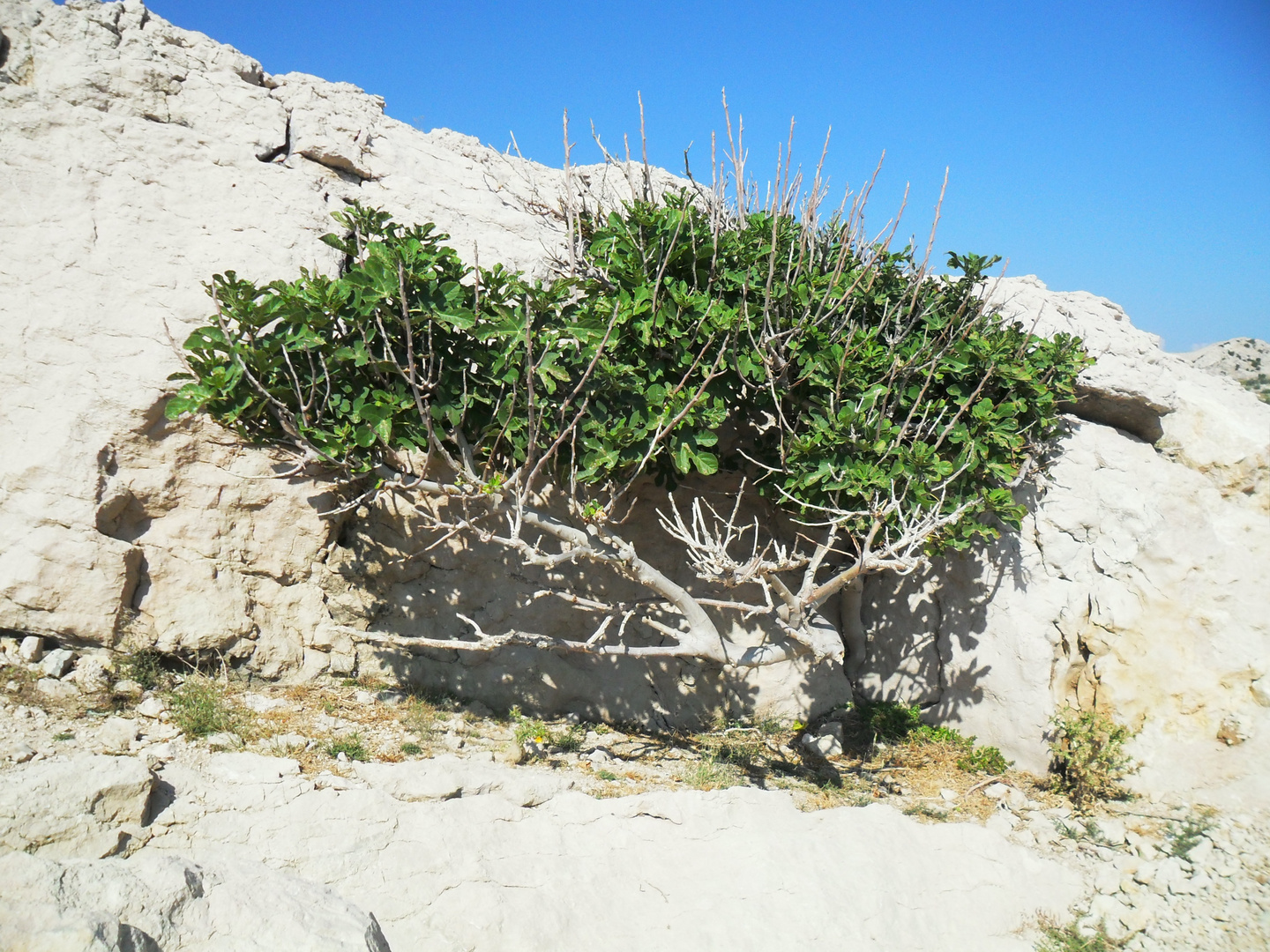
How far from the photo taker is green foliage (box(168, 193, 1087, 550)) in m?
4.88

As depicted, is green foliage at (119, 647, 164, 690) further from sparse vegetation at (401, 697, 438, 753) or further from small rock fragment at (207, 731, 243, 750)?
sparse vegetation at (401, 697, 438, 753)

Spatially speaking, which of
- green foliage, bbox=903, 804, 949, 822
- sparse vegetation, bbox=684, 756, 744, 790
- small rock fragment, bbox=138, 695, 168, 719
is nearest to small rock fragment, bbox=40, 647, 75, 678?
small rock fragment, bbox=138, 695, 168, 719

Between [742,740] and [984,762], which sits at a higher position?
[984,762]

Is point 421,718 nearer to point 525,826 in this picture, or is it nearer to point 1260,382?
point 525,826

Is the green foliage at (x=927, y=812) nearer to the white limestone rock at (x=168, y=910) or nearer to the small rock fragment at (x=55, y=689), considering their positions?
the white limestone rock at (x=168, y=910)

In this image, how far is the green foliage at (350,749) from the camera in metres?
5.12

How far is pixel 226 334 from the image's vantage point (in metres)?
4.64

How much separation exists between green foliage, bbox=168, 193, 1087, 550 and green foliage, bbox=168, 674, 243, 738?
1.68m

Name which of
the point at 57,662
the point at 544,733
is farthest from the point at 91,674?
the point at 544,733

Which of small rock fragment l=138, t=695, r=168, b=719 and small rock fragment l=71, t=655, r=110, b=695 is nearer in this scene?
small rock fragment l=138, t=695, r=168, b=719

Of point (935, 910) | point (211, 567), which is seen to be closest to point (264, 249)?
point (211, 567)

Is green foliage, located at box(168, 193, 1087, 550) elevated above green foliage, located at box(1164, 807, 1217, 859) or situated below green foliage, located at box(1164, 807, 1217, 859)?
above

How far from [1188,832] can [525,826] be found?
14.3 ft

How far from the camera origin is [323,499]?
236 inches
